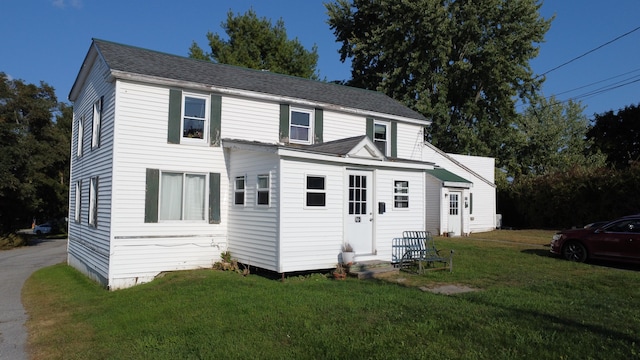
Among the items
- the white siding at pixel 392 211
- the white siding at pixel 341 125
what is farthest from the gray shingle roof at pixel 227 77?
the white siding at pixel 392 211

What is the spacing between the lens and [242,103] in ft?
46.3

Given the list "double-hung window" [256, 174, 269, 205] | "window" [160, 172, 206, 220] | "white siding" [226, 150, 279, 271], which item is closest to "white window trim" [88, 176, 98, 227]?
"window" [160, 172, 206, 220]

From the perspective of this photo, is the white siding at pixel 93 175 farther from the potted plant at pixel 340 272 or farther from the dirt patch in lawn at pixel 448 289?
the dirt patch in lawn at pixel 448 289

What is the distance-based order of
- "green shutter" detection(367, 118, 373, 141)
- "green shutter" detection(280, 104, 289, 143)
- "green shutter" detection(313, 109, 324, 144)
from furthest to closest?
"green shutter" detection(367, 118, 373, 141), "green shutter" detection(313, 109, 324, 144), "green shutter" detection(280, 104, 289, 143)

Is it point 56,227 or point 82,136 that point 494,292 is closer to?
point 82,136

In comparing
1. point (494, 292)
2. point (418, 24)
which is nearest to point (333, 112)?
point (494, 292)

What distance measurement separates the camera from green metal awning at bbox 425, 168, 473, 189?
70.9 ft

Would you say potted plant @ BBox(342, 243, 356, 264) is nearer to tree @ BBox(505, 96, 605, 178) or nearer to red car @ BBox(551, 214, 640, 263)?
red car @ BBox(551, 214, 640, 263)

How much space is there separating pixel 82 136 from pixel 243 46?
951 inches

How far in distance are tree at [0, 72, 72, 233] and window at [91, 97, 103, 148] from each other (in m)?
16.0

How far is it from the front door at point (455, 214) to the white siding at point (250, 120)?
11.3 m

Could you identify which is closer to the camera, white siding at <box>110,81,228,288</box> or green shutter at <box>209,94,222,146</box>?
white siding at <box>110,81,228,288</box>

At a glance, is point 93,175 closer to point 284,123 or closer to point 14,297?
point 14,297

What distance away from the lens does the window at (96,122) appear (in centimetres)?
1412
